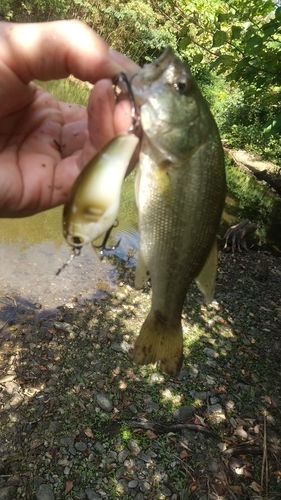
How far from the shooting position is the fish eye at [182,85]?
5.63 feet

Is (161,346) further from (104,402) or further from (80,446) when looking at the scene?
(104,402)

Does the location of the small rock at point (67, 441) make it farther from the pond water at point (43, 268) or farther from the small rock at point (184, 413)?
the pond water at point (43, 268)

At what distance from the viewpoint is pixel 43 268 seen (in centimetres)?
654

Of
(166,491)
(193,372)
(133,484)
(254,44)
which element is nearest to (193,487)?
(166,491)

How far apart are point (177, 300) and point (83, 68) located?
122 cm

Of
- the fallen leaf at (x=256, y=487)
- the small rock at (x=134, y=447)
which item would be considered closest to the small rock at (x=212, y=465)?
the fallen leaf at (x=256, y=487)

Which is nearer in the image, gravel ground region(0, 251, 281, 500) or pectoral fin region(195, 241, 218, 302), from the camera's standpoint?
pectoral fin region(195, 241, 218, 302)

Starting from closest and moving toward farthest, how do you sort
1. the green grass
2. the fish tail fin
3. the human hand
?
the human hand
the fish tail fin
the green grass

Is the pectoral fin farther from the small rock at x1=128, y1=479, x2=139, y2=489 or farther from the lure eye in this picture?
the small rock at x1=128, y1=479, x2=139, y2=489

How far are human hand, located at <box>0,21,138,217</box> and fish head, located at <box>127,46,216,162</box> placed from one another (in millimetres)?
99

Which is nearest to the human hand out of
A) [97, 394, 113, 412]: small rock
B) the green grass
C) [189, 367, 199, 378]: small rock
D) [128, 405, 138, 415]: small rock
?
[97, 394, 113, 412]: small rock

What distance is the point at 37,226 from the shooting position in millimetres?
7707

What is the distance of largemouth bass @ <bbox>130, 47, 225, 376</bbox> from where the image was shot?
1696 millimetres

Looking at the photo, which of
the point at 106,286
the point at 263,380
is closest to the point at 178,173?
the point at 263,380
